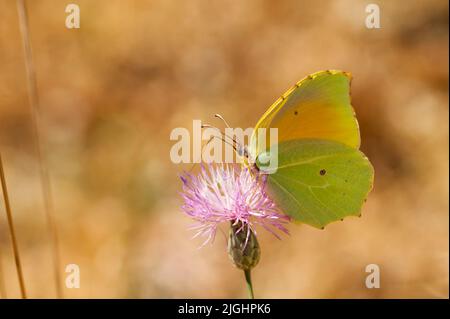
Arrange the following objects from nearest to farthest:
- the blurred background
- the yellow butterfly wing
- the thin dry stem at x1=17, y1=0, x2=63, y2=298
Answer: the thin dry stem at x1=17, y1=0, x2=63, y2=298, the yellow butterfly wing, the blurred background

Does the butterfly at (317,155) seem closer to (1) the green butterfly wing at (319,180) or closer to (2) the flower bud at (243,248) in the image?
(1) the green butterfly wing at (319,180)

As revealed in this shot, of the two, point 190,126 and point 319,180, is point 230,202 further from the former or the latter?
point 190,126

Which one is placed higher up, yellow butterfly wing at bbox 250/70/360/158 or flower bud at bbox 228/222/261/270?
yellow butterfly wing at bbox 250/70/360/158

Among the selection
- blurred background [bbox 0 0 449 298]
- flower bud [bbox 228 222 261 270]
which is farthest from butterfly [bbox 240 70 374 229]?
blurred background [bbox 0 0 449 298]

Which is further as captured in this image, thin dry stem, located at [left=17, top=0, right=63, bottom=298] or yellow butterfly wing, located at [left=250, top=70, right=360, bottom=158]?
yellow butterfly wing, located at [left=250, top=70, right=360, bottom=158]

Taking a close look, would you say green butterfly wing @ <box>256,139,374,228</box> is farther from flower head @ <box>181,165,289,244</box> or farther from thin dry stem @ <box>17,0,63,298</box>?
thin dry stem @ <box>17,0,63,298</box>

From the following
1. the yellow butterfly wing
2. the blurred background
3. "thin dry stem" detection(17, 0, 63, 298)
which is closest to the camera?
"thin dry stem" detection(17, 0, 63, 298)
